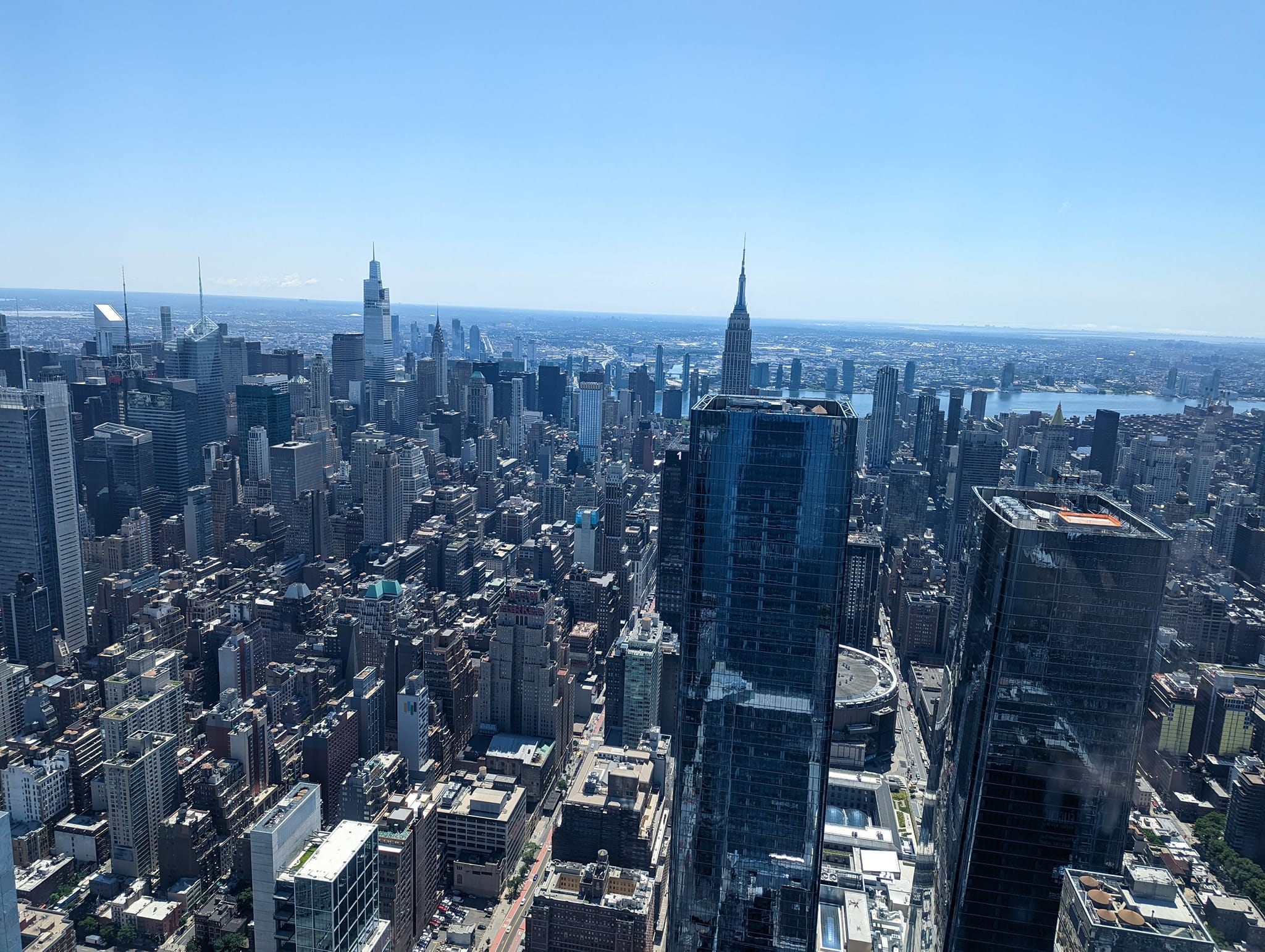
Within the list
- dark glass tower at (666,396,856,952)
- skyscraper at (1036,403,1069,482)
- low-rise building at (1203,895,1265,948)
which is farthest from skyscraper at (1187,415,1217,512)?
dark glass tower at (666,396,856,952)

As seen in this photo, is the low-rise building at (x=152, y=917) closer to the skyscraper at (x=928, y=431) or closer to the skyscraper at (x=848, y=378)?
the skyscraper at (x=928, y=431)

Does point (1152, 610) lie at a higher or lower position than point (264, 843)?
higher

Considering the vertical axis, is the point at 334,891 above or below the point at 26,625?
above

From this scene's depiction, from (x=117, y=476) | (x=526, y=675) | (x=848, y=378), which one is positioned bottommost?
(x=526, y=675)

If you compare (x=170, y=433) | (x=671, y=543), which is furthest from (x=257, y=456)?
(x=671, y=543)

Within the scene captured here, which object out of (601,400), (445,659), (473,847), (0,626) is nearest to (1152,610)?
(473,847)

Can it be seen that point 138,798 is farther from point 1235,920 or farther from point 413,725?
point 1235,920

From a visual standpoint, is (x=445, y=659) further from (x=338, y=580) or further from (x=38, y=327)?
(x=38, y=327)
